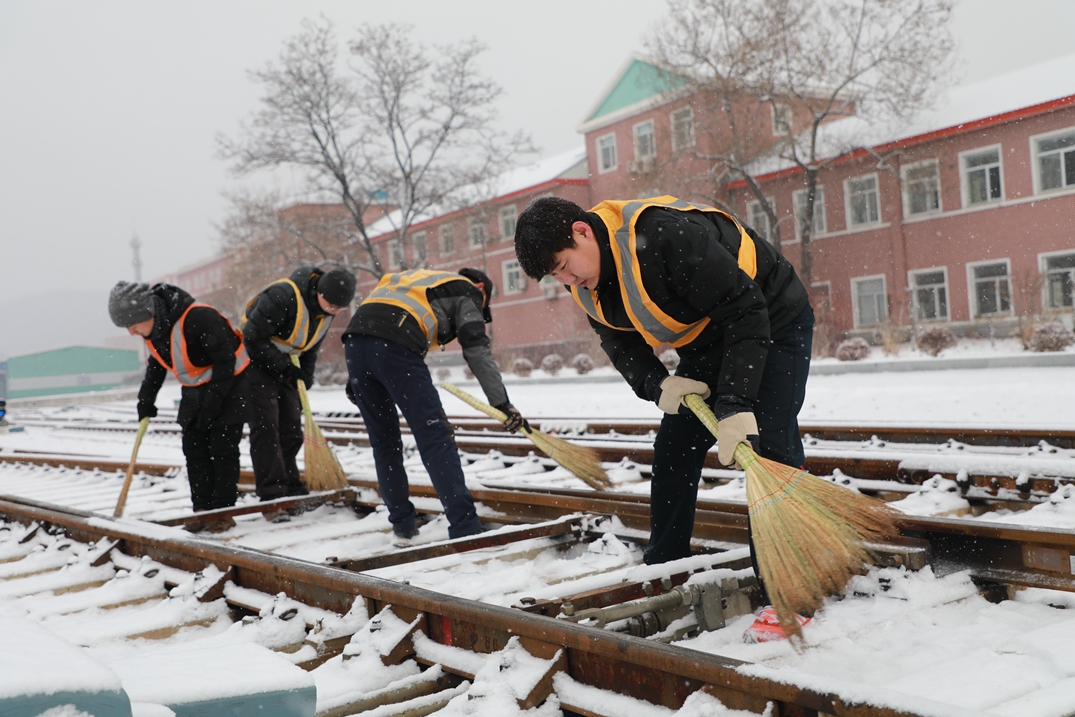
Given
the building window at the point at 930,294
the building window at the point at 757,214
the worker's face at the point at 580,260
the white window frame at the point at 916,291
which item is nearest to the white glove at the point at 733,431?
the worker's face at the point at 580,260

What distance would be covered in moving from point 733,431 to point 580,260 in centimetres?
75

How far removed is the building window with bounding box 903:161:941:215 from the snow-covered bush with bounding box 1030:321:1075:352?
32.6 feet

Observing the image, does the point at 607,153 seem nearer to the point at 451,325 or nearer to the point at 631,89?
the point at 631,89

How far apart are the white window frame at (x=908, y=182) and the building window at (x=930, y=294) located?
168cm

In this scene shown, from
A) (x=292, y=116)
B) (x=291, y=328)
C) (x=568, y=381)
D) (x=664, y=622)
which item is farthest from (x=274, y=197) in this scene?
(x=664, y=622)

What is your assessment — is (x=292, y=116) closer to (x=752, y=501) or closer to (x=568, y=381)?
(x=568, y=381)

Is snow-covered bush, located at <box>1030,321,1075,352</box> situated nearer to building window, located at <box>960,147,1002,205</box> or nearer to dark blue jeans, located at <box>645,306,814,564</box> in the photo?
building window, located at <box>960,147,1002,205</box>

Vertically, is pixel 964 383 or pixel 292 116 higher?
pixel 292 116

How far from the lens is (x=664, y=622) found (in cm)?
299

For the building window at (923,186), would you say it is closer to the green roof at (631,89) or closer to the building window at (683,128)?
the building window at (683,128)

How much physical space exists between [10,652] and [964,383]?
1401 centimetres

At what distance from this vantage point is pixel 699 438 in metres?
3.58

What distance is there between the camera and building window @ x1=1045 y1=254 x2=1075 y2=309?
22.6 m

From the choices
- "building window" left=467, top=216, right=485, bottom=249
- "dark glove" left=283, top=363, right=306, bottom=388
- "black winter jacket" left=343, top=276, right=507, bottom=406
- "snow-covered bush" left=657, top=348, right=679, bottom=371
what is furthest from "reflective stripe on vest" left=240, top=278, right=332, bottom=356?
"building window" left=467, top=216, right=485, bottom=249
